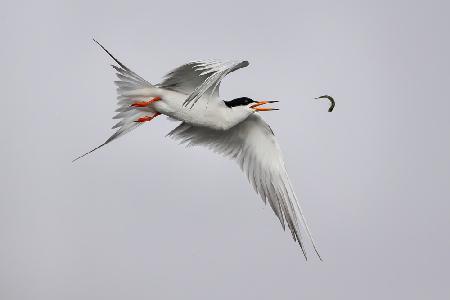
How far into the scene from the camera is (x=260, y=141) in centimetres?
831

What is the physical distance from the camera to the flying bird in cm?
738

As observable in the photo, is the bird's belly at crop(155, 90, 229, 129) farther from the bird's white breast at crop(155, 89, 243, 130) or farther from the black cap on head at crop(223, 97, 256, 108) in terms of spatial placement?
the black cap on head at crop(223, 97, 256, 108)

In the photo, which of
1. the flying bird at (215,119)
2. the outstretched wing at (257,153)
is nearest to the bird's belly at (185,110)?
A: the flying bird at (215,119)

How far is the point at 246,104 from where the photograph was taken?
7676mm

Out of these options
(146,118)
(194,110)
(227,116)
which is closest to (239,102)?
(227,116)

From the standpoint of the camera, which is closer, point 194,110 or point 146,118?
point 194,110

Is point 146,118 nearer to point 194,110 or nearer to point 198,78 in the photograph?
point 194,110

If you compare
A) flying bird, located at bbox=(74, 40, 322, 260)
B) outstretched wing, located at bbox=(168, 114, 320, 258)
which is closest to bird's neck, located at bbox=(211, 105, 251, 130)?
flying bird, located at bbox=(74, 40, 322, 260)

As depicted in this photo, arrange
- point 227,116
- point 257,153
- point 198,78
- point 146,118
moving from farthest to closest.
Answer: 1. point 257,153
2. point 146,118
3. point 227,116
4. point 198,78

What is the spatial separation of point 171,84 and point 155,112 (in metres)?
0.33

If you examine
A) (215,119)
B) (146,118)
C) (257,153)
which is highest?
(146,118)

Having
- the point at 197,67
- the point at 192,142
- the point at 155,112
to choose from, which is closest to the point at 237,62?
the point at 197,67

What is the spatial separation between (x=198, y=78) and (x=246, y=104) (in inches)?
21.3

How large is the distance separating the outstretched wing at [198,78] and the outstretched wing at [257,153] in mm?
796
